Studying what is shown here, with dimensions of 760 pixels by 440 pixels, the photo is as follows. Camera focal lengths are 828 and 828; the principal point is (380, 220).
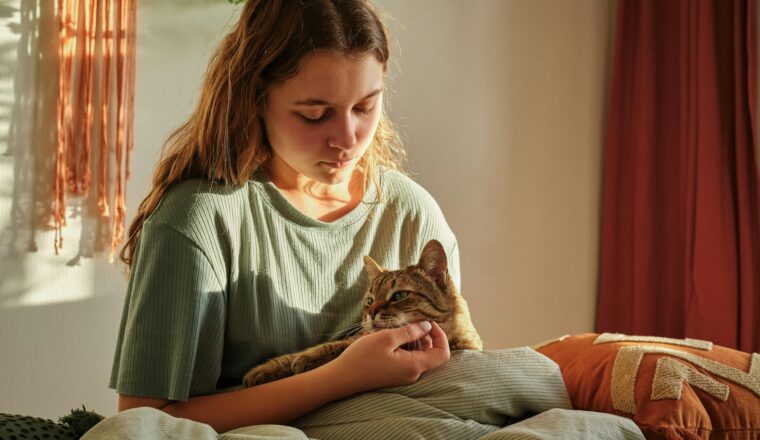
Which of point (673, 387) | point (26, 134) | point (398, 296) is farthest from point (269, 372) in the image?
point (26, 134)

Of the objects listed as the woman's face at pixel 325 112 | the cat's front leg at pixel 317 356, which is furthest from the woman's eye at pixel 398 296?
the woman's face at pixel 325 112

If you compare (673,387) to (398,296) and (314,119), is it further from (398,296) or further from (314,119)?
(314,119)

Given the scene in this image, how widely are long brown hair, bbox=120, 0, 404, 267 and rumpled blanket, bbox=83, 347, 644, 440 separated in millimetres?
463

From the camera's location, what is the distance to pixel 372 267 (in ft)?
4.79

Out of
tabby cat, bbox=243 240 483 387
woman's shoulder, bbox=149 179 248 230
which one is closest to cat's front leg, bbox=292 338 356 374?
tabby cat, bbox=243 240 483 387

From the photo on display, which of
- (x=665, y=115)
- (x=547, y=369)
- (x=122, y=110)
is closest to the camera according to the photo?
(x=547, y=369)

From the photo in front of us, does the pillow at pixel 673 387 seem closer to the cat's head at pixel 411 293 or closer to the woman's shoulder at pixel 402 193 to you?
the cat's head at pixel 411 293

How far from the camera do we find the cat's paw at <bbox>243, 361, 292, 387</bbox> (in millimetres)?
1298

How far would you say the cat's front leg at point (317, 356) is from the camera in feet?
4.26

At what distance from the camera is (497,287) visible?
9.65ft

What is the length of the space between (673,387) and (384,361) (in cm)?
40

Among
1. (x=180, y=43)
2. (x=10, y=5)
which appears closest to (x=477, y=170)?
(x=180, y=43)

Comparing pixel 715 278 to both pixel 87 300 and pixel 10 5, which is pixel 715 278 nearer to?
pixel 87 300

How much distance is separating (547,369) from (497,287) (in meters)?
1.73
